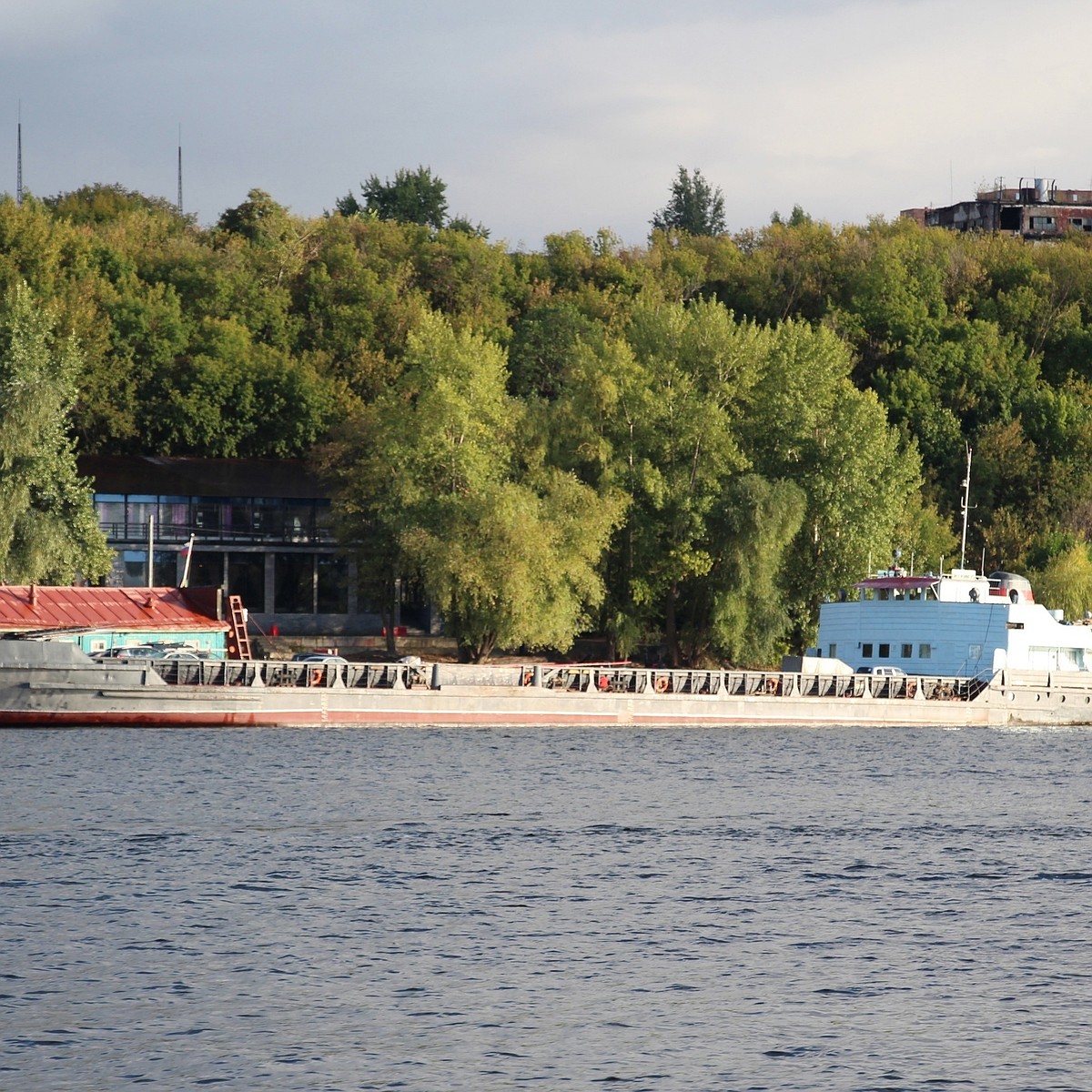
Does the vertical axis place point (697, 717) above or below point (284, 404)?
below

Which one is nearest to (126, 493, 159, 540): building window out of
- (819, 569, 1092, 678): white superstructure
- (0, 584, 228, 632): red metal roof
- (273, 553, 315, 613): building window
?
(273, 553, 315, 613): building window

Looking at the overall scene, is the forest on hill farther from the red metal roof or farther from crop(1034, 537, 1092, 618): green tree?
the red metal roof

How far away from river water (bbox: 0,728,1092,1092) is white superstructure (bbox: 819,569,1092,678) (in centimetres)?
2590

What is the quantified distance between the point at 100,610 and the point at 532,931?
1873 inches

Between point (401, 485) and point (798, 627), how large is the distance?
2155cm

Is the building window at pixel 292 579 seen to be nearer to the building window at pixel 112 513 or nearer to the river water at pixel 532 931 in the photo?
the building window at pixel 112 513

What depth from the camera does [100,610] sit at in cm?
7194

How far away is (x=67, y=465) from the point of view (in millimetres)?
81750

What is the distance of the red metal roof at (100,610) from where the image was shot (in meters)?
69.2

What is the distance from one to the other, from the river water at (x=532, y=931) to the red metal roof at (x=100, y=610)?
21.7m

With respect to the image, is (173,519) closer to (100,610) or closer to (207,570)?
(207,570)

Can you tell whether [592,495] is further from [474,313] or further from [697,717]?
[474,313]

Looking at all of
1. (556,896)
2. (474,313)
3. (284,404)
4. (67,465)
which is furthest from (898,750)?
(474,313)

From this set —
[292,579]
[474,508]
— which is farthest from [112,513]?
[474,508]
